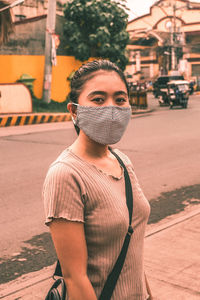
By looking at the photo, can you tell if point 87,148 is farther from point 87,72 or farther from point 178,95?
point 178,95

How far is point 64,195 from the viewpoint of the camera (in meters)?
1.91

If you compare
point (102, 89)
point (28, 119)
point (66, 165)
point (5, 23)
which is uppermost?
point (5, 23)

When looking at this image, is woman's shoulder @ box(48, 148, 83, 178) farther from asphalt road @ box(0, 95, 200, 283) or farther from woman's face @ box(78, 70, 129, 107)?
asphalt road @ box(0, 95, 200, 283)

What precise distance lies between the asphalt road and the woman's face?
10.4 ft

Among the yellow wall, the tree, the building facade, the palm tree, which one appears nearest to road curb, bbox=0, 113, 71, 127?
the palm tree

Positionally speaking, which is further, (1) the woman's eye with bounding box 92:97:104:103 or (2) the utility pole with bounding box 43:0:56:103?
(2) the utility pole with bounding box 43:0:56:103

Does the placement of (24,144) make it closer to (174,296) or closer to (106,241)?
(174,296)

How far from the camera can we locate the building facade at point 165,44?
59.2 meters

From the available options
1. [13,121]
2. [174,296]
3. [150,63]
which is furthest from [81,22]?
[150,63]

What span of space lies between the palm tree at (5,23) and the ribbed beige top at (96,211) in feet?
66.5

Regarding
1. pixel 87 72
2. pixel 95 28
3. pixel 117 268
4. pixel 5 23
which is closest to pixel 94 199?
pixel 117 268

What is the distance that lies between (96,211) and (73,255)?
0.19m

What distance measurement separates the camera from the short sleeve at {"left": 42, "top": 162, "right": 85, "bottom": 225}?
1.89 m

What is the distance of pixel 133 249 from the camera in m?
2.07
